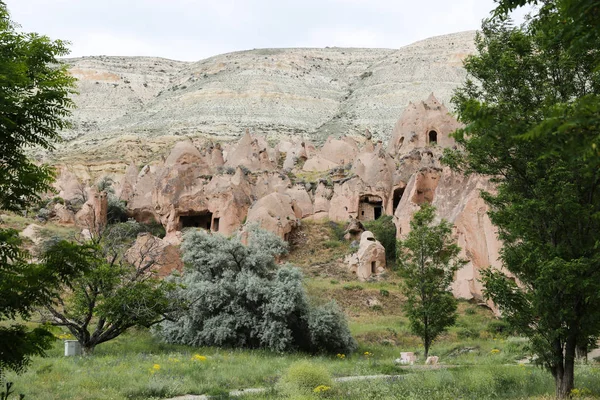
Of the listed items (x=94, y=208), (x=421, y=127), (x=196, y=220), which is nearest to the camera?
(x=94, y=208)

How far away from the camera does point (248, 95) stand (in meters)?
101

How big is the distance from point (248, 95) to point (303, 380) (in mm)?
91884

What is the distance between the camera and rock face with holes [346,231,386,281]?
32.7 metres

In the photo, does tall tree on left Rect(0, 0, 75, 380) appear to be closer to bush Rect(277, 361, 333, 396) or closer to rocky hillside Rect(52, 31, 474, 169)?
bush Rect(277, 361, 333, 396)

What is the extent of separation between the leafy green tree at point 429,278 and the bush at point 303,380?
751cm

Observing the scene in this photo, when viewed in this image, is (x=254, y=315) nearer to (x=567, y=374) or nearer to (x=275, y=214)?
(x=567, y=374)

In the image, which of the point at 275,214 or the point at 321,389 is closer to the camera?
the point at 321,389

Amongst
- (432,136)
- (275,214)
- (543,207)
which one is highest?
(432,136)

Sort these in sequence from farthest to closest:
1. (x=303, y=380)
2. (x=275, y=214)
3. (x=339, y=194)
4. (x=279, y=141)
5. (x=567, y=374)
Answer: (x=279, y=141) < (x=339, y=194) < (x=275, y=214) < (x=303, y=380) < (x=567, y=374)

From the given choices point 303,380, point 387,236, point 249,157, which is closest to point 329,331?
point 303,380

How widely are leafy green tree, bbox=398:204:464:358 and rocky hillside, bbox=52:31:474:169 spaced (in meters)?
52.0

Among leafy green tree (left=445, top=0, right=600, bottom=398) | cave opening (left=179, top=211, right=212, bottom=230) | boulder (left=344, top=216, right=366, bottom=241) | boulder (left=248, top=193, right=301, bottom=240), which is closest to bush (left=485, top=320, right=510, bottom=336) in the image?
boulder (left=344, top=216, right=366, bottom=241)

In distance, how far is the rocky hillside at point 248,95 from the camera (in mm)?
80438

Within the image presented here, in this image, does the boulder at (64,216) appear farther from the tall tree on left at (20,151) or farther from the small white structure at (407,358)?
the tall tree on left at (20,151)
